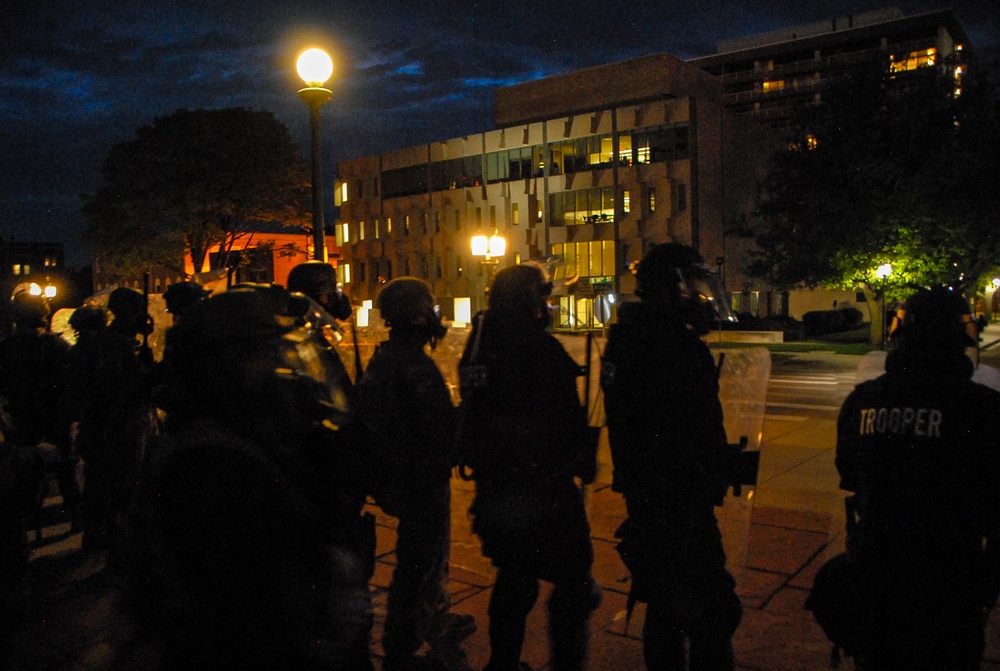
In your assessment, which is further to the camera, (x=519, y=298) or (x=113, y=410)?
(x=113, y=410)

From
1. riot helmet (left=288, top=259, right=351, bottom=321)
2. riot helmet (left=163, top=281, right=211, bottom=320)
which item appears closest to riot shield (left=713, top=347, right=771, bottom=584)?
riot helmet (left=288, top=259, right=351, bottom=321)

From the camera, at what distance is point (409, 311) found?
11.2 ft

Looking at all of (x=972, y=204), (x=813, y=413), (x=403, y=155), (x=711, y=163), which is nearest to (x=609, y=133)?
(x=711, y=163)

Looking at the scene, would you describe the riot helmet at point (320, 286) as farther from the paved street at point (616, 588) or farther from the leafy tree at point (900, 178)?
the leafy tree at point (900, 178)

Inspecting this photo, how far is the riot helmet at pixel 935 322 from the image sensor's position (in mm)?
2350

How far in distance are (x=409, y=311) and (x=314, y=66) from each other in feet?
18.0

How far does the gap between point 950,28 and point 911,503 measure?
9985 cm

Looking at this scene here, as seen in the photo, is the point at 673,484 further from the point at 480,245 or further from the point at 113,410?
the point at 480,245

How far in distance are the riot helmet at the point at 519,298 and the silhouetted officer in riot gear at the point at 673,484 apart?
1.39ft

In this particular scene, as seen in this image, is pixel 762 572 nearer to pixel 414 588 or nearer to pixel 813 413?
pixel 414 588

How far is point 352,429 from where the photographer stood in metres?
2.05

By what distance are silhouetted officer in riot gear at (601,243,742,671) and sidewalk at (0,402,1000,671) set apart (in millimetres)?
1011

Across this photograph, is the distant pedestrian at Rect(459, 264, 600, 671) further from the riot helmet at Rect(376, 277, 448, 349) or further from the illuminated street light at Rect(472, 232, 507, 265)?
the illuminated street light at Rect(472, 232, 507, 265)

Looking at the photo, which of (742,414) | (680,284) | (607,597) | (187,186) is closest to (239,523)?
(680,284)
